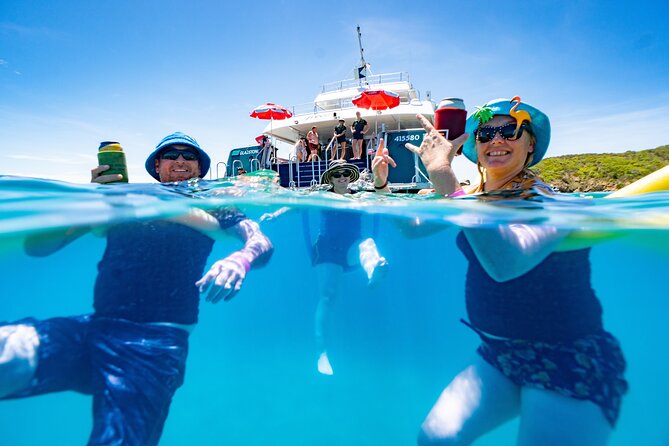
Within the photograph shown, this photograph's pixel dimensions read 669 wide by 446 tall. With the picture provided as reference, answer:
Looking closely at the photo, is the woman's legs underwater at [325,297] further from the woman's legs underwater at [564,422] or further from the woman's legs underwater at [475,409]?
the woman's legs underwater at [564,422]

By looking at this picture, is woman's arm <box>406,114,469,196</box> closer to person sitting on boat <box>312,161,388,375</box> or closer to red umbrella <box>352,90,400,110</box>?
person sitting on boat <box>312,161,388,375</box>

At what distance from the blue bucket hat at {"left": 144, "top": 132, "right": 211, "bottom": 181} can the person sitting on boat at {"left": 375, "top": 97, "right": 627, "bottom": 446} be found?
325 centimetres

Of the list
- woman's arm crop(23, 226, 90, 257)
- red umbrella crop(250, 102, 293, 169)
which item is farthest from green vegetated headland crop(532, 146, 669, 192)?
woman's arm crop(23, 226, 90, 257)

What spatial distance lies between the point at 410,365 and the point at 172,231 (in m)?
11.9

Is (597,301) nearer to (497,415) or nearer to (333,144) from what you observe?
(497,415)

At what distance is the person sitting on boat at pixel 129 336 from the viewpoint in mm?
2625

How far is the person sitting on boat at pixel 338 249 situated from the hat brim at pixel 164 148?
222 cm

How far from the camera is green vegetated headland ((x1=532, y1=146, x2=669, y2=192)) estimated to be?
18219 millimetres

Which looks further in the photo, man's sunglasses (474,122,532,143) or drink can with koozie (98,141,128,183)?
drink can with koozie (98,141,128,183)

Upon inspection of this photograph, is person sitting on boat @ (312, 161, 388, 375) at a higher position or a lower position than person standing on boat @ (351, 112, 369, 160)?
lower

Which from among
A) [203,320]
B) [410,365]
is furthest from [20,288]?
[410,365]

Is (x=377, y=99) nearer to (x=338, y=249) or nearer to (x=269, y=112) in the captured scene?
(x=269, y=112)

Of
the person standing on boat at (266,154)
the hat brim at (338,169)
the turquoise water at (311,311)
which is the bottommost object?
the turquoise water at (311,311)

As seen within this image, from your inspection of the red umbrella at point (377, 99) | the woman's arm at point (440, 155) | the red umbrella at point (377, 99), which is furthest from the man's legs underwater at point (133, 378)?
the red umbrella at point (377, 99)
